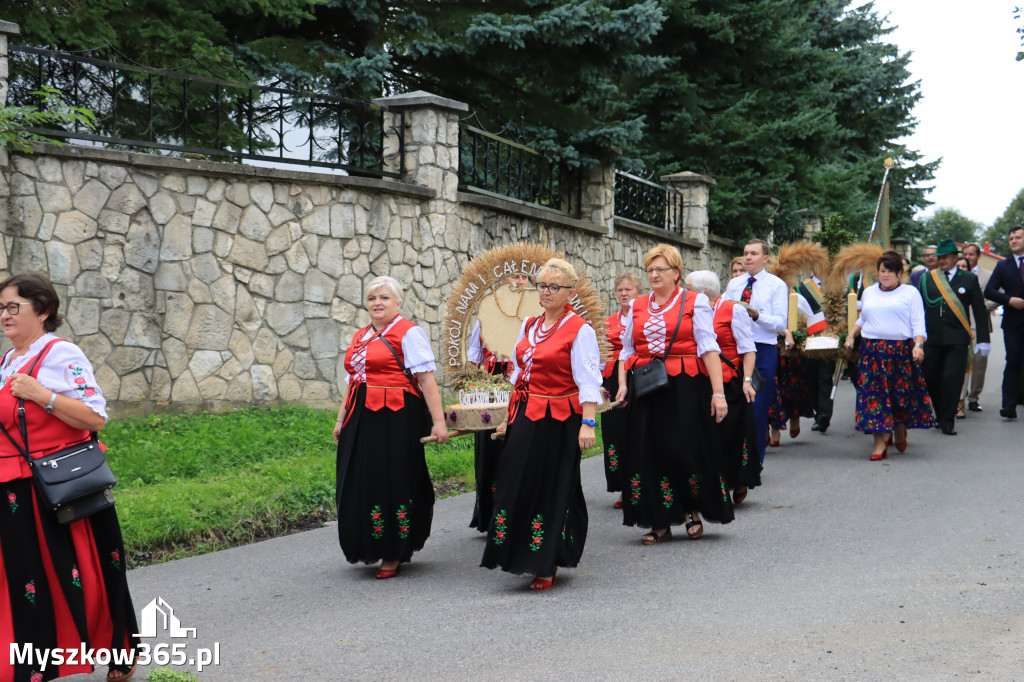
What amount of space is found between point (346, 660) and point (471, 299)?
9.46ft

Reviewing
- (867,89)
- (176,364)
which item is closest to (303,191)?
(176,364)

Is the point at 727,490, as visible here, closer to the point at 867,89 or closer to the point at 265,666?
the point at 265,666

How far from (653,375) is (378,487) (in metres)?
1.99

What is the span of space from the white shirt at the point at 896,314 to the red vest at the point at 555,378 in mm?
5489

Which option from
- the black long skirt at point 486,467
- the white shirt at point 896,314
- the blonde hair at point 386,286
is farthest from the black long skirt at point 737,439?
the blonde hair at point 386,286

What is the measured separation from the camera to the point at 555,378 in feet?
20.6

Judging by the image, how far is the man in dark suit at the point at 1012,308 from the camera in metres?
13.4

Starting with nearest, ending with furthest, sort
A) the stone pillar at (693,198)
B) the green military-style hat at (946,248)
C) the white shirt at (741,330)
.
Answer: the white shirt at (741,330) → the green military-style hat at (946,248) → the stone pillar at (693,198)

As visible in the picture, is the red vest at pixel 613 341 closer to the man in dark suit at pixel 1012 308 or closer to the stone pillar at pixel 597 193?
the man in dark suit at pixel 1012 308

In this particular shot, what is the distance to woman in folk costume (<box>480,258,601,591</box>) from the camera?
619 cm

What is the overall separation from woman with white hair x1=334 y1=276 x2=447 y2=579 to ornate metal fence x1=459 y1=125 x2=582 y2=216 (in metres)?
7.35

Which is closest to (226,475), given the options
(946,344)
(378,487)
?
(378,487)

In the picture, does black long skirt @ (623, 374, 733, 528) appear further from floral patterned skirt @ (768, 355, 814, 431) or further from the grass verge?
floral patterned skirt @ (768, 355, 814, 431)

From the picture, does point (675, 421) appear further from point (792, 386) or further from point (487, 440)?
point (792, 386)
